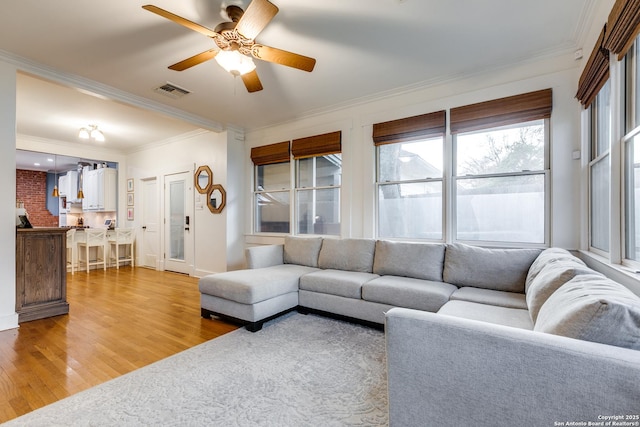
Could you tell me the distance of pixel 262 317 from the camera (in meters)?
2.82

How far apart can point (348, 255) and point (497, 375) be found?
2.52 m

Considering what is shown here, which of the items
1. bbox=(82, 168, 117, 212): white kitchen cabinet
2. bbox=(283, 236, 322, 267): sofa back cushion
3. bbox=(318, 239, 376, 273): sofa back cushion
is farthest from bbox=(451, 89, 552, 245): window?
bbox=(82, 168, 117, 212): white kitchen cabinet

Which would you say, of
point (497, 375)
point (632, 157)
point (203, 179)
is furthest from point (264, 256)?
point (632, 157)

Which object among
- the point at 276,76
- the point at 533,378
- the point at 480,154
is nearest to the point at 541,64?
the point at 480,154

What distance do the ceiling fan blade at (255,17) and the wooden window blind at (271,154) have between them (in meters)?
2.49

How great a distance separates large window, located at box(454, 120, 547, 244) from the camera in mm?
2898

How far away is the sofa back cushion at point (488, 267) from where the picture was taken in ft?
8.38

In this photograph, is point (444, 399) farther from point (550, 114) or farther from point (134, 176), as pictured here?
point (134, 176)

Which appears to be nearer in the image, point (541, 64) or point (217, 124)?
point (541, 64)

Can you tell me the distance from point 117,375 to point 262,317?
1.18m

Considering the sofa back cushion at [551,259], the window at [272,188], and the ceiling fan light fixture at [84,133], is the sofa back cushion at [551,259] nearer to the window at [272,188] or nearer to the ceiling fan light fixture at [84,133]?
the window at [272,188]

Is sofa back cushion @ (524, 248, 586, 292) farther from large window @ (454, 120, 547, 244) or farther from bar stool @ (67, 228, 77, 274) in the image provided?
bar stool @ (67, 228, 77, 274)

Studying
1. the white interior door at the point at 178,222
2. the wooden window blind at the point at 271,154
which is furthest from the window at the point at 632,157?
the white interior door at the point at 178,222

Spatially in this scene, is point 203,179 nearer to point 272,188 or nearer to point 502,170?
point 272,188
